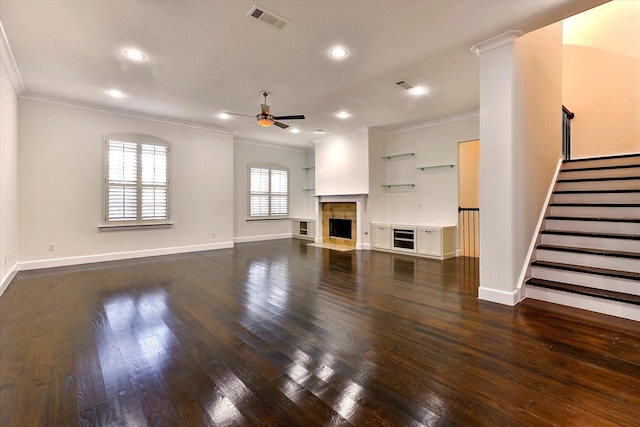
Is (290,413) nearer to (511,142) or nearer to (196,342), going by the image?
(196,342)

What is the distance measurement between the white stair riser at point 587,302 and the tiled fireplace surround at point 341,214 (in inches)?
171

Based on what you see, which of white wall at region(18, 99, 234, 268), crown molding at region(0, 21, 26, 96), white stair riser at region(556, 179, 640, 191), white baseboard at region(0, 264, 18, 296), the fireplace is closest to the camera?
crown molding at region(0, 21, 26, 96)

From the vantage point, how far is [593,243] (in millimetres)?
3660

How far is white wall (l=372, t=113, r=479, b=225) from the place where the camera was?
6.50 meters

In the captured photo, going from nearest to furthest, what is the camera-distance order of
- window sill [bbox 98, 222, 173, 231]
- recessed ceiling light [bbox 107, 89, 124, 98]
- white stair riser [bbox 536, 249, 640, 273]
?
white stair riser [bbox 536, 249, 640, 273]
recessed ceiling light [bbox 107, 89, 124, 98]
window sill [bbox 98, 222, 173, 231]

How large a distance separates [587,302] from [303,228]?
7.35m

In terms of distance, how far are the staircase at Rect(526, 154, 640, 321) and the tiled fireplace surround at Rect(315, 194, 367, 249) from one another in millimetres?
4042

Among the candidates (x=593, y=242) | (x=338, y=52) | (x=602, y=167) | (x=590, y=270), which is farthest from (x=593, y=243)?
(x=338, y=52)

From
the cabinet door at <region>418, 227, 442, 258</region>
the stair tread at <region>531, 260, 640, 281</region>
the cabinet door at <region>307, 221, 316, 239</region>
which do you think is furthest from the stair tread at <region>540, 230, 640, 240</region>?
the cabinet door at <region>307, 221, 316, 239</region>

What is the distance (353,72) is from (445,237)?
12.8ft

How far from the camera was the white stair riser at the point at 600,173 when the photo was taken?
4434mm

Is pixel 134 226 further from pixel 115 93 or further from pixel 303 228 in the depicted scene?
pixel 303 228

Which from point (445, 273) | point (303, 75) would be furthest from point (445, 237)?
point (303, 75)

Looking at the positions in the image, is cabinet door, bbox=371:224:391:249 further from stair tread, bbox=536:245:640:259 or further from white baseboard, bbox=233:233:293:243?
stair tread, bbox=536:245:640:259
